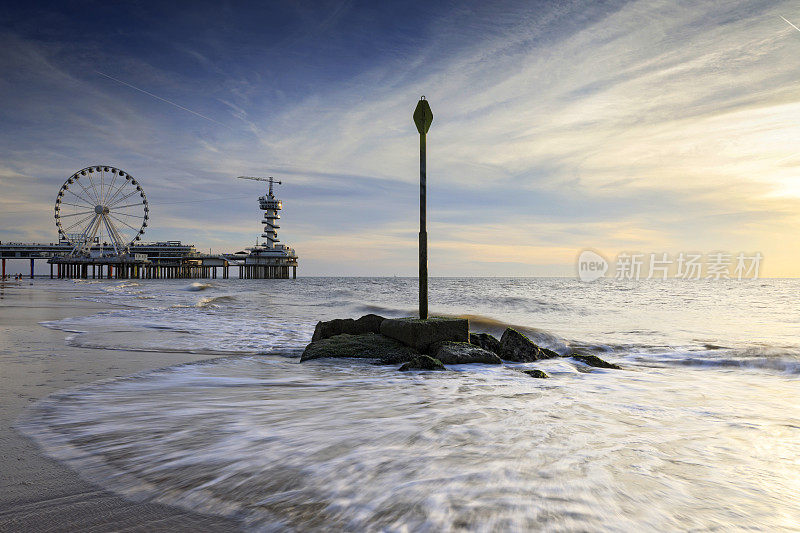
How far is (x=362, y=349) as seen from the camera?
29.1ft

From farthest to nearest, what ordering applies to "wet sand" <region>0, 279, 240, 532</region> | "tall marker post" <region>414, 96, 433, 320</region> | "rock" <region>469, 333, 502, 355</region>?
"rock" <region>469, 333, 502, 355</region>
"tall marker post" <region>414, 96, 433, 320</region>
"wet sand" <region>0, 279, 240, 532</region>

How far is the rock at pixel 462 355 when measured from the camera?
8320 mm

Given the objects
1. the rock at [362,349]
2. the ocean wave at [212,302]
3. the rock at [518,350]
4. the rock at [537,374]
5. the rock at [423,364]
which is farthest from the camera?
the ocean wave at [212,302]

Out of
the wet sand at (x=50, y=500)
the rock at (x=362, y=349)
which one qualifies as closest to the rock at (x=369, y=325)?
the rock at (x=362, y=349)

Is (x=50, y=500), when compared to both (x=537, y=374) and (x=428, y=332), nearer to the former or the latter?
(x=537, y=374)

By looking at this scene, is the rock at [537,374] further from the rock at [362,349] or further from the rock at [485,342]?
the rock at [362,349]

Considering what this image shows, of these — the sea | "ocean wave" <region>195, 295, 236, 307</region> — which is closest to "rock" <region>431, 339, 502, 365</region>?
the sea

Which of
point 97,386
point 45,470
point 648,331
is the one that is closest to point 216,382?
point 97,386

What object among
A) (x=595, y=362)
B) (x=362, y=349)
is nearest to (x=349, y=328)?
(x=362, y=349)

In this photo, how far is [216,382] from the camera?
6062 mm

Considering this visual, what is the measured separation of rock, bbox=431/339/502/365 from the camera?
27.3 ft

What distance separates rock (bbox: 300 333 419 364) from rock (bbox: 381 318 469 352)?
0.18 m

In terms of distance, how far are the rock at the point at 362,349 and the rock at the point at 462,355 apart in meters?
0.63

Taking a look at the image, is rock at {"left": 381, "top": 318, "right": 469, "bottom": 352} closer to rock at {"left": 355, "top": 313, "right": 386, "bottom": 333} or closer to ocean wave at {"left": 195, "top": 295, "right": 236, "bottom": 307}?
rock at {"left": 355, "top": 313, "right": 386, "bottom": 333}
